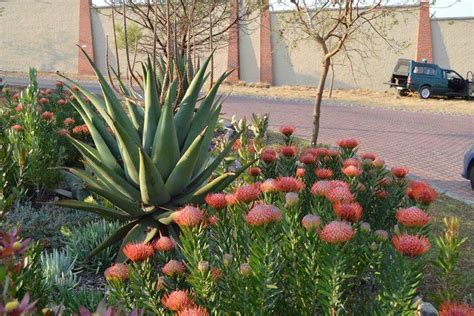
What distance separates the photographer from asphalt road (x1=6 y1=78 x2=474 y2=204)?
9469mm

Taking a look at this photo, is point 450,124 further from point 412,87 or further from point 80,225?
point 80,225

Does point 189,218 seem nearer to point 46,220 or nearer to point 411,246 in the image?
A: point 411,246

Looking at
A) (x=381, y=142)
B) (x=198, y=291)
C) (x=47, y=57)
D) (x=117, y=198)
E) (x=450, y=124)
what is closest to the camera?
(x=198, y=291)

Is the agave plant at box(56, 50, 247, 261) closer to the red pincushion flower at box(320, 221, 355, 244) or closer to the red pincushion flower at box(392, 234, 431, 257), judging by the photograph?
the red pincushion flower at box(320, 221, 355, 244)

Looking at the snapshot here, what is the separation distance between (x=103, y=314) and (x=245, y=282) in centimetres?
74

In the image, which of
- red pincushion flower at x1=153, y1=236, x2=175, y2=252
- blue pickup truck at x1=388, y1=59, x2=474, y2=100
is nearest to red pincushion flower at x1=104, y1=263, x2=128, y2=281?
red pincushion flower at x1=153, y1=236, x2=175, y2=252

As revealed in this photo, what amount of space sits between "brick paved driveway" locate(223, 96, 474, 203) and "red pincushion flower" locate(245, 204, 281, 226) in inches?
247

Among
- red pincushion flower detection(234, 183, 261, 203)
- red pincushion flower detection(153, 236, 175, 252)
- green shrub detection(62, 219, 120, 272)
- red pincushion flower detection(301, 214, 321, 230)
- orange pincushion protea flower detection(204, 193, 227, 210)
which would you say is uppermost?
red pincushion flower detection(234, 183, 261, 203)

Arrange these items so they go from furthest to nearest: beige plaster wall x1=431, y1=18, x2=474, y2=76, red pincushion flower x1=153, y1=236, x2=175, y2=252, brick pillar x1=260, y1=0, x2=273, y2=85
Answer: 1. brick pillar x1=260, y1=0, x2=273, y2=85
2. beige plaster wall x1=431, y1=18, x2=474, y2=76
3. red pincushion flower x1=153, y1=236, x2=175, y2=252

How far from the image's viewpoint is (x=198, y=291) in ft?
5.93

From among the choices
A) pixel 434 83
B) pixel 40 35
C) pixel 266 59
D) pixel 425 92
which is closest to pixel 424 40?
pixel 434 83

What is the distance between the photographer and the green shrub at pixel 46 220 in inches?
160

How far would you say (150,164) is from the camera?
2998 mm

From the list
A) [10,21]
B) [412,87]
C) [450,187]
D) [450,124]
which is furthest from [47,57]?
[450,187]
